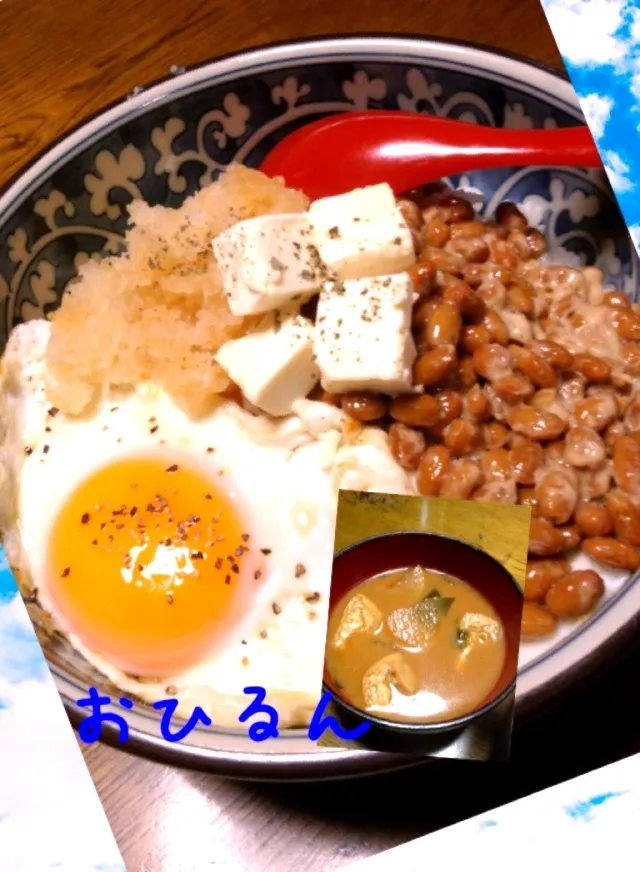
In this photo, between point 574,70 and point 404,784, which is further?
point 574,70

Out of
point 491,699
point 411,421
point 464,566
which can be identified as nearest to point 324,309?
point 411,421

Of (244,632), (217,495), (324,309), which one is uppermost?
(324,309)

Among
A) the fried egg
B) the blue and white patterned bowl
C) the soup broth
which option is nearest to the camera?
the soup broth

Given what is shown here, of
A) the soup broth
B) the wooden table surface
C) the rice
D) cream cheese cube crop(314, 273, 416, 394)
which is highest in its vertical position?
the rice

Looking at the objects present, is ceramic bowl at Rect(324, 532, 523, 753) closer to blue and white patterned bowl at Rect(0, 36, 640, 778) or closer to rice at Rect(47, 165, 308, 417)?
rice at Rect(47, 165, 308, 417)

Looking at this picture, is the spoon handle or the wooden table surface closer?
the wooden table surface

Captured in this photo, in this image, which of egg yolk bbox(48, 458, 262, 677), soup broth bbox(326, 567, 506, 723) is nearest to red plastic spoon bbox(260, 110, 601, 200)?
egg yolk bbox(48, 458, 262, 677)

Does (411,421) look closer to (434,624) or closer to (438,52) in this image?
(434,624)
